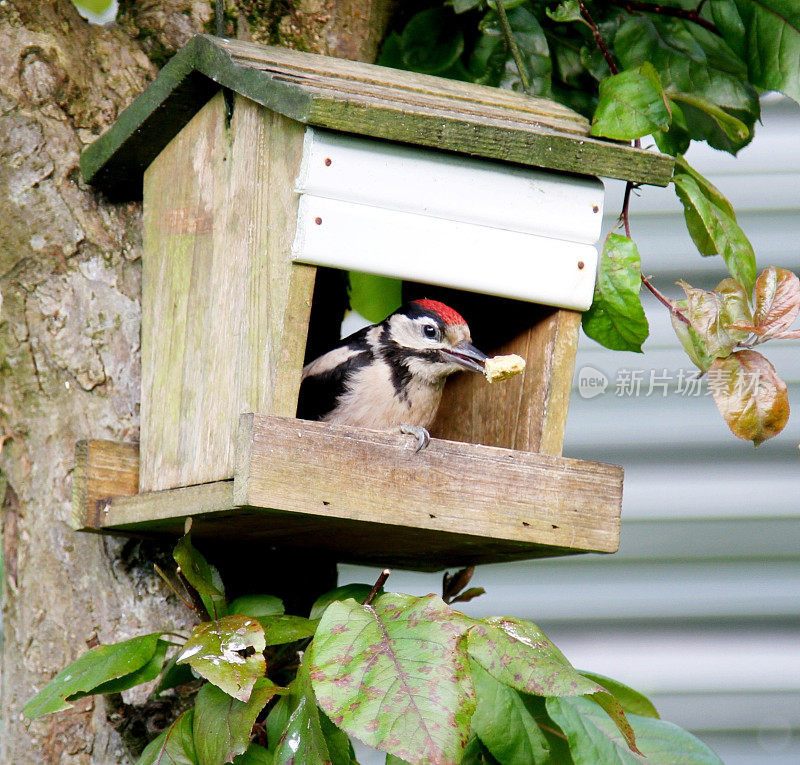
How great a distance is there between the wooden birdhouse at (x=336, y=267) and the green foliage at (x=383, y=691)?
225mm

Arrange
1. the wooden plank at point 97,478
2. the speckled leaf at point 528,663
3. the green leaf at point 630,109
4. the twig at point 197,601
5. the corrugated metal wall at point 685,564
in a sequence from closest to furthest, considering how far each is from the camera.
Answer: the speckled leaf at point 528,663 → the twig at point 197,601 → the green leaf at point 630,109 → the wooden plank at point 97,478 → the corrugated metal wall at point 685,564

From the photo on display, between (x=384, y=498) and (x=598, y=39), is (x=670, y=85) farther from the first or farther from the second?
(x=384, y=498)

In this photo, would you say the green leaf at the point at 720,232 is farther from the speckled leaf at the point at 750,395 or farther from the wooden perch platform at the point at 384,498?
the wooden perch platform at the point at 384,498

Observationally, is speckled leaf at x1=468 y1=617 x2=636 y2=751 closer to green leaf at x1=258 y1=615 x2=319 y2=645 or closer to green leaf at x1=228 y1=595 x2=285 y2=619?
green leaf at x1=258 y1=615 x2=319 y2=645

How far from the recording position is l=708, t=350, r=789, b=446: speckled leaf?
2094 millimetres

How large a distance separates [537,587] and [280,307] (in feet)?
6.79

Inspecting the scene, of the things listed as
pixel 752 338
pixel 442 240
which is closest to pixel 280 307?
pixel 442 240

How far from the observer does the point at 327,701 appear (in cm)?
169

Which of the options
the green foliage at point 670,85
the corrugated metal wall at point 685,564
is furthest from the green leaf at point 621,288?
the corrugated metal wall at point 685,564

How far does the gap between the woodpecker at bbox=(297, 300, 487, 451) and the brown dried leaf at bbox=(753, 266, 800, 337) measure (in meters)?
0.70

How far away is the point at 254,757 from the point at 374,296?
4.42 ft

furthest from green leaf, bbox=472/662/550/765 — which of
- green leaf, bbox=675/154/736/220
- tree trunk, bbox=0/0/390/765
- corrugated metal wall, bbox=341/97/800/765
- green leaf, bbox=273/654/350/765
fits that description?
corrugated metal wall, bbox=341/97/800/765

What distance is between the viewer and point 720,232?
92.8 inches

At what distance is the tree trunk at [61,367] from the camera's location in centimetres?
250
